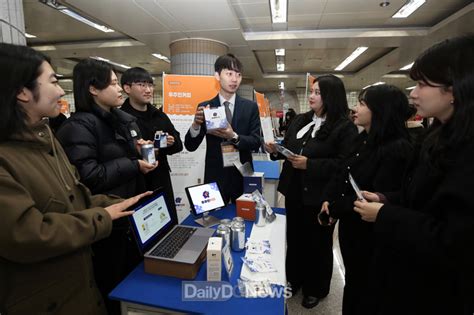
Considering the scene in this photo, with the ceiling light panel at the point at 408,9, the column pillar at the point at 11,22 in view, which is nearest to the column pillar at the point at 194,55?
the ceiling light panel at the point at 408,9

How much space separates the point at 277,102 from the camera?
52.8ft

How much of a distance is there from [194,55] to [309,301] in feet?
15.7

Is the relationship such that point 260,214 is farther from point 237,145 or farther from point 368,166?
point 368,166

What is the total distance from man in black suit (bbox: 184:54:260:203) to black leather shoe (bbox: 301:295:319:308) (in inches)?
40.1

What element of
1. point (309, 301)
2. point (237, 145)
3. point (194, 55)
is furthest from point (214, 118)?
point (194, 55)

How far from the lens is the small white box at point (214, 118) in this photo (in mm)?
1766

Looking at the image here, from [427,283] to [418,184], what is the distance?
39 cm

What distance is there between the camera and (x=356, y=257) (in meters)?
1.56

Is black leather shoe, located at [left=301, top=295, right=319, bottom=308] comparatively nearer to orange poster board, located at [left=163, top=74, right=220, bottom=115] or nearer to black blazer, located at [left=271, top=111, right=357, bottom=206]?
black blazer, located at [left=271, top=111, right=357, bottom=206]

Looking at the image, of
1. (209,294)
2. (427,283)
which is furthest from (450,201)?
(209,294)

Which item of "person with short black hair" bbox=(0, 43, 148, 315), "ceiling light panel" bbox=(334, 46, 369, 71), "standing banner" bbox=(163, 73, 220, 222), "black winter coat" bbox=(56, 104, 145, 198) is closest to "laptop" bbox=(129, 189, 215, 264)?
"person with short black hair" bbox=(0, 43, 148, 315)

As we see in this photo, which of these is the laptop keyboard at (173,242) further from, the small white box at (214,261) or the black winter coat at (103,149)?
the black winter coat at (103,149)

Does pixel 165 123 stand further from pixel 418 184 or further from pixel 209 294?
pixel 418 184

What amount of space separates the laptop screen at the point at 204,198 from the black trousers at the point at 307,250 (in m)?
0.64
